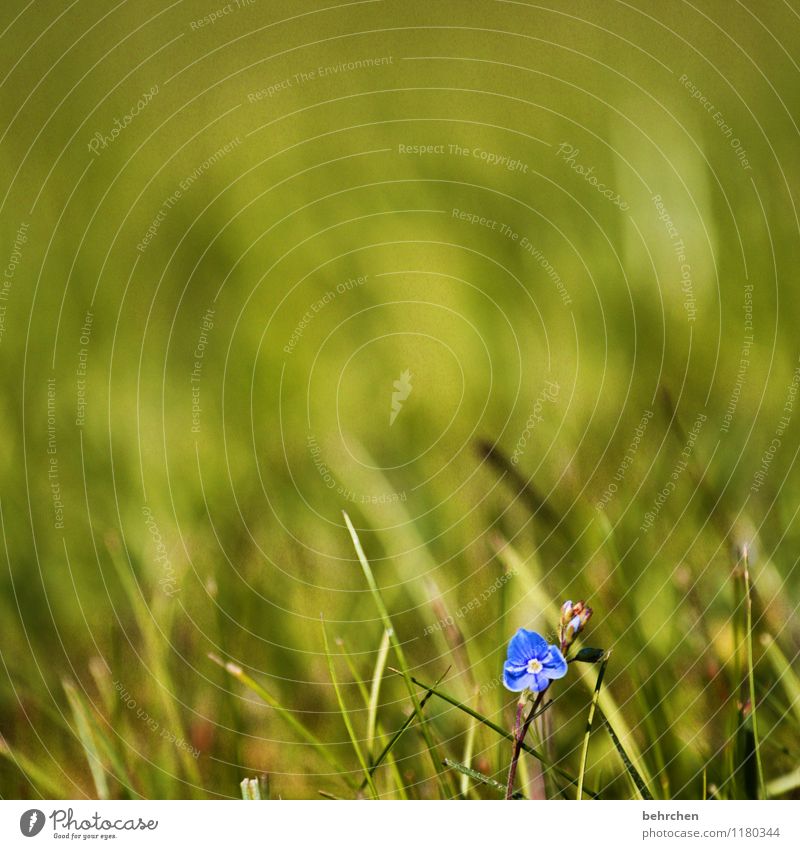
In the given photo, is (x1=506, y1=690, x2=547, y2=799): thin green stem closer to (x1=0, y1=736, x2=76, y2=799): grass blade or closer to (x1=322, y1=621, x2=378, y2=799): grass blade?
(x1=322, y1=621, x2=378, y2=799): grass blade

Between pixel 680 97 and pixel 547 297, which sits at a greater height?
pixel 680 97

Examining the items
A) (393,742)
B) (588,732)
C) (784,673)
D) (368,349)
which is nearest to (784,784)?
(784,673)

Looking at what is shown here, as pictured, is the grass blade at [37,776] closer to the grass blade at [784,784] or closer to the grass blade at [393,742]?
the grass blade at [393,742]

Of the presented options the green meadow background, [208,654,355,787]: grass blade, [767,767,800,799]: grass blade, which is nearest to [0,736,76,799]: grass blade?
the green meadow background

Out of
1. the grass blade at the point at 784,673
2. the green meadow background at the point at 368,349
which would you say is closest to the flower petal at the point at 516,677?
the green meadow background at the point at 368,349

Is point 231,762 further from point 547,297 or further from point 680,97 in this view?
point 680,97
